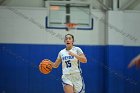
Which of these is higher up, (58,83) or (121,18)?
(121,18)

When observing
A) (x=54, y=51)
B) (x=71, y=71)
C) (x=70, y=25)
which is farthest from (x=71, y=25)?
(x=71, y=71)

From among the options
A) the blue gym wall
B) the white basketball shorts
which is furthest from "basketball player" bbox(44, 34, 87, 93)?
the blue gym wall

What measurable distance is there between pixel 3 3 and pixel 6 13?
0.50m

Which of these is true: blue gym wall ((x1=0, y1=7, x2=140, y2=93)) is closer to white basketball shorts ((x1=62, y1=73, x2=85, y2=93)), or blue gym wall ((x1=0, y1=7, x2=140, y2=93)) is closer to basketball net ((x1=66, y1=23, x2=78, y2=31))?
basketball net ((x1=66, y1=23, x2=78, y2=31))

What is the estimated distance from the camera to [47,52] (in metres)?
12.6

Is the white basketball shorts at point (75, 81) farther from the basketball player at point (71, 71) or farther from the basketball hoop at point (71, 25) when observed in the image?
the basketball hoop at point (71, 25)

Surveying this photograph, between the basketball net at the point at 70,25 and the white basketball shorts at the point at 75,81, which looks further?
the basketball net at the point at 70,25

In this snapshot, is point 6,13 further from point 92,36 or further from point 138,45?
point 138,45

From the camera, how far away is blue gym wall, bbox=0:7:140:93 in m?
12.4

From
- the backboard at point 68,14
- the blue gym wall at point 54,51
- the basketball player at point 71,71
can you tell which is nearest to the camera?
the basketball player at point 71,71

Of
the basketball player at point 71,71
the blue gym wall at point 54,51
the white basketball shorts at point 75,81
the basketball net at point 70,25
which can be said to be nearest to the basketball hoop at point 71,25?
the basketball net at point 70,25

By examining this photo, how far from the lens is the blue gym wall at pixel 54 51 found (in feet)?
40.7

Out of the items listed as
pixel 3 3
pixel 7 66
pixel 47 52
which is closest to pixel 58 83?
pixel 47 52

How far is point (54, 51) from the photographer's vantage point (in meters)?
12.6
